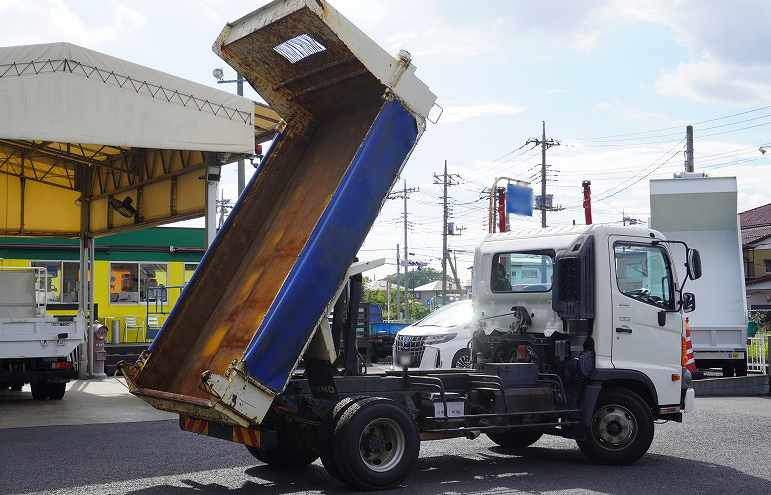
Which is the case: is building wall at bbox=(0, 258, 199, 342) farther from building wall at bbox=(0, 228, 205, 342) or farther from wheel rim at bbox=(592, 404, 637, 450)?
wheel rim at bbox=(592, 404, 637, 450)

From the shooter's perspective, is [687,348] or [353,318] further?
[687,348]

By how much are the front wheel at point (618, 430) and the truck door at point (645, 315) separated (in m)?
0.34

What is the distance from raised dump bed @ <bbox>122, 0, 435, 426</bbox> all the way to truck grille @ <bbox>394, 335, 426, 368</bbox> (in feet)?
27.6

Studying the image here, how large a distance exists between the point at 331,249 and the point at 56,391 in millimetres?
10373

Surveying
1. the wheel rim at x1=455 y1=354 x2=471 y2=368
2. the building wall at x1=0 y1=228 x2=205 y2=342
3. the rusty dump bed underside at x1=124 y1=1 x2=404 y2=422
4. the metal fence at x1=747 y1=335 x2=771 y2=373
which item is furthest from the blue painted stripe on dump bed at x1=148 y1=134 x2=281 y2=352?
the building wall at x1=0 y1=228 x2=205 y2=342

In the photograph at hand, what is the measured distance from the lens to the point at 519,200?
2914 cm

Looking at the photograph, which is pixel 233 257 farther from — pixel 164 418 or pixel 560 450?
pixel 164 418

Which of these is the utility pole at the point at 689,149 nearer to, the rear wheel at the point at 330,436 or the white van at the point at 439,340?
the white van at the point at 439,340

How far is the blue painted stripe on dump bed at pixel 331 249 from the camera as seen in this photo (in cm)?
723

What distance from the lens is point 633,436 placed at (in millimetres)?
9367

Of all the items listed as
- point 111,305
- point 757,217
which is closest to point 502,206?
point 111,305

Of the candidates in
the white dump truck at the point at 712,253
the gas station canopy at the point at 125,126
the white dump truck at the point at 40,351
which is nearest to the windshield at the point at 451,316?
the gas station canopy at the point at 125,126

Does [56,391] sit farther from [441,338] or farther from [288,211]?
[288,211]

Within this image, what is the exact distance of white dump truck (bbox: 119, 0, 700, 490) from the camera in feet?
24.7
